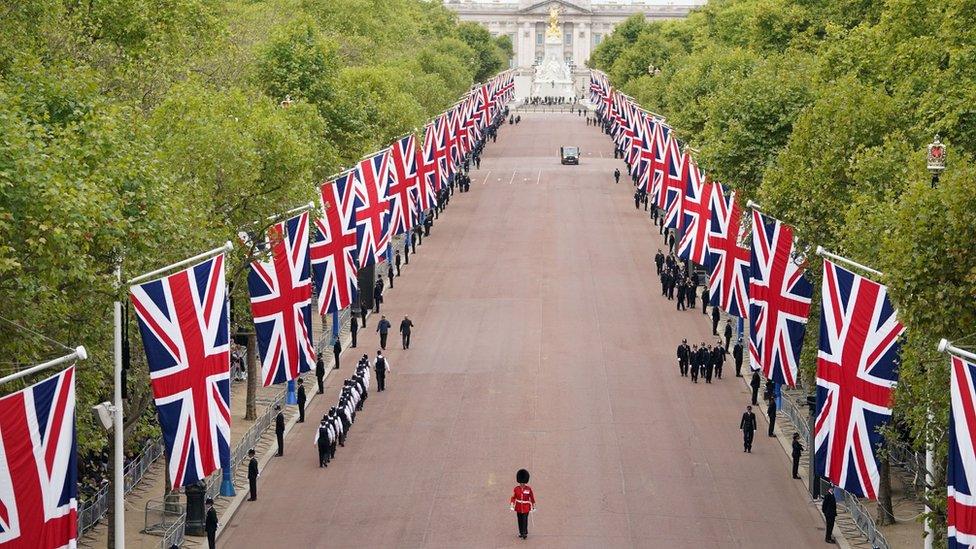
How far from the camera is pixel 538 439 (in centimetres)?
4269

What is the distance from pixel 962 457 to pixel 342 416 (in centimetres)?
2335

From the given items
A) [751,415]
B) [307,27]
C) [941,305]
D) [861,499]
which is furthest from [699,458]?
[307,27]

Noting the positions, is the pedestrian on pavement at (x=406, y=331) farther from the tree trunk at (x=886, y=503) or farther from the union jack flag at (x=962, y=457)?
the union jack flag at (x=962, y=457)

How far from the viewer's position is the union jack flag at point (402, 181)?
211 ft

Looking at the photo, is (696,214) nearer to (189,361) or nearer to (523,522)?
(523,522)

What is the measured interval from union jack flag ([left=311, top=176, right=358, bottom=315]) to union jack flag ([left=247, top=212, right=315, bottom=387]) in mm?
6313

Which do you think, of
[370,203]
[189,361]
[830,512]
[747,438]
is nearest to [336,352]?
[370,203]

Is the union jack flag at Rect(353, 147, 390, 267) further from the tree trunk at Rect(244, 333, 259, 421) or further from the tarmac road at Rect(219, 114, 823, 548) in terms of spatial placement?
the tree trunk at Rect(244, 333, 259, 421)

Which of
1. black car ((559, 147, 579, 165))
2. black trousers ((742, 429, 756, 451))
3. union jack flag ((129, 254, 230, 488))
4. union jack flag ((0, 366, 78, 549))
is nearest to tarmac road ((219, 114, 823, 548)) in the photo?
black trousers ((742, 429, 756, 451))

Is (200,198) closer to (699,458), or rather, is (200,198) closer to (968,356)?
(699,458)

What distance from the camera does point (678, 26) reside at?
15325cm

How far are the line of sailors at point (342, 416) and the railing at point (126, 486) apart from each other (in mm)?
4212

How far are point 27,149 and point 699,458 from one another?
73.0 ft

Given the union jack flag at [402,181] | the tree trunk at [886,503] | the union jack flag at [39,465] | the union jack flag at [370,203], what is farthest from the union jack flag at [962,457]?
the union jack flag at [402,181]
